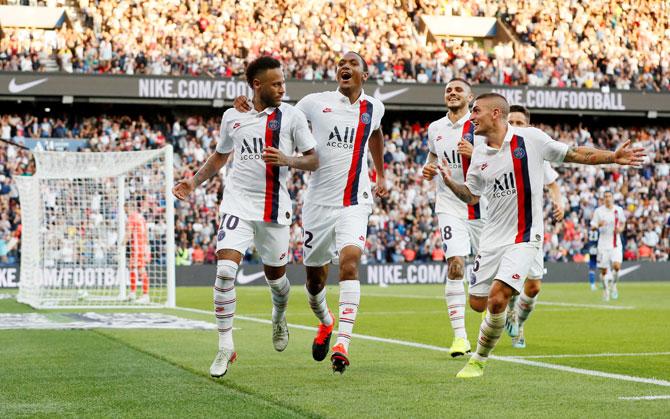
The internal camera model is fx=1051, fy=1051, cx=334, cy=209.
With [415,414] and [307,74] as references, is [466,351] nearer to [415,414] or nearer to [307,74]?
[415,414]

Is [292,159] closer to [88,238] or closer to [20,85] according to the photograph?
[88,238]

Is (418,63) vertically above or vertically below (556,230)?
above

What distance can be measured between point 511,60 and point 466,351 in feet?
110

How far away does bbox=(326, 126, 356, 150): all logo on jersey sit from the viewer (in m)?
8.88

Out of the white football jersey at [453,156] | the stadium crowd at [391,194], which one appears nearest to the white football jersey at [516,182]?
the white football jersey at [453,156]

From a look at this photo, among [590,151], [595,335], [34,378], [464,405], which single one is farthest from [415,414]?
[595,335]

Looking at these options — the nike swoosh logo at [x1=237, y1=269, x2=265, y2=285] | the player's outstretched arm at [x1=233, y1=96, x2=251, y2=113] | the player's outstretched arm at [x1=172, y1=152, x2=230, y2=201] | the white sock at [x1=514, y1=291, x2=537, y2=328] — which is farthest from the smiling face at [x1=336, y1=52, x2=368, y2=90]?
the nike swoosh logo at [x1=237, y1=269, x2=265, y2=285]

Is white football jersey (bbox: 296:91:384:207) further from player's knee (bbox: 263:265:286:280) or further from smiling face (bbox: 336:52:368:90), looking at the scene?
player's knee (bbox: 263:265:286:280)

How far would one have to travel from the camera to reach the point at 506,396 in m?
6.82

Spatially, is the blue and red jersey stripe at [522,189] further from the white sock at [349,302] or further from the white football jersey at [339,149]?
the white football jersey at [339,149]

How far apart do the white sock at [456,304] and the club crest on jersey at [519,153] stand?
2.14m

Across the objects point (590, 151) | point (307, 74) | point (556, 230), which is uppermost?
point (307, 74)

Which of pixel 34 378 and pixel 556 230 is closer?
pixel 34 378

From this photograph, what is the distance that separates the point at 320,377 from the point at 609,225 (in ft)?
54.1
